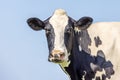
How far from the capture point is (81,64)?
72.6 ft

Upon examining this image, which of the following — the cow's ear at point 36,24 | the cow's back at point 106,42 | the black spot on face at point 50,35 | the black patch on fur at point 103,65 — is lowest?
the black patch on fur at point 103,65

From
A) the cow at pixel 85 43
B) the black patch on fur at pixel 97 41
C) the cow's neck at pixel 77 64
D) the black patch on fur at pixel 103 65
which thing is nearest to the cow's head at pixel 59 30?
the cow at pixel 85 43

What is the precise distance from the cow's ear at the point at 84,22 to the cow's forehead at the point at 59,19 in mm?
474

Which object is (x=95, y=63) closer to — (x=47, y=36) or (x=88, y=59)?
(x=88, y=59)

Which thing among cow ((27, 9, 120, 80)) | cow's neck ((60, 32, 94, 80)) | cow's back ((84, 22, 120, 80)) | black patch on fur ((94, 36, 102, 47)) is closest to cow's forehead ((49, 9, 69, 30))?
cow ((27, 9, 120, 80))

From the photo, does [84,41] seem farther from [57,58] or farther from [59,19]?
[57,58]

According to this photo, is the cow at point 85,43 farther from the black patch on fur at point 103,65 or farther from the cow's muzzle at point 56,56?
the cow's muzzle at point 56,56

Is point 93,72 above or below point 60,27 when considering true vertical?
below

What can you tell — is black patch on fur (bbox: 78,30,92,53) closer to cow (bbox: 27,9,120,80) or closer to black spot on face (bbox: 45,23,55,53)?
cow (bbox: 27,9,120,80)

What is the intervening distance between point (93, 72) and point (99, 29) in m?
1.34

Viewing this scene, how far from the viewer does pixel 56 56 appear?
20312 millimetres

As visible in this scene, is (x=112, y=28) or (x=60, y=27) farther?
(x=112, y=28)

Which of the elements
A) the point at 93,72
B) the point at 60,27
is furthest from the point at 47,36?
the point at 93,72

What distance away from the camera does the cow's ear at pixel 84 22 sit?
2175cm
